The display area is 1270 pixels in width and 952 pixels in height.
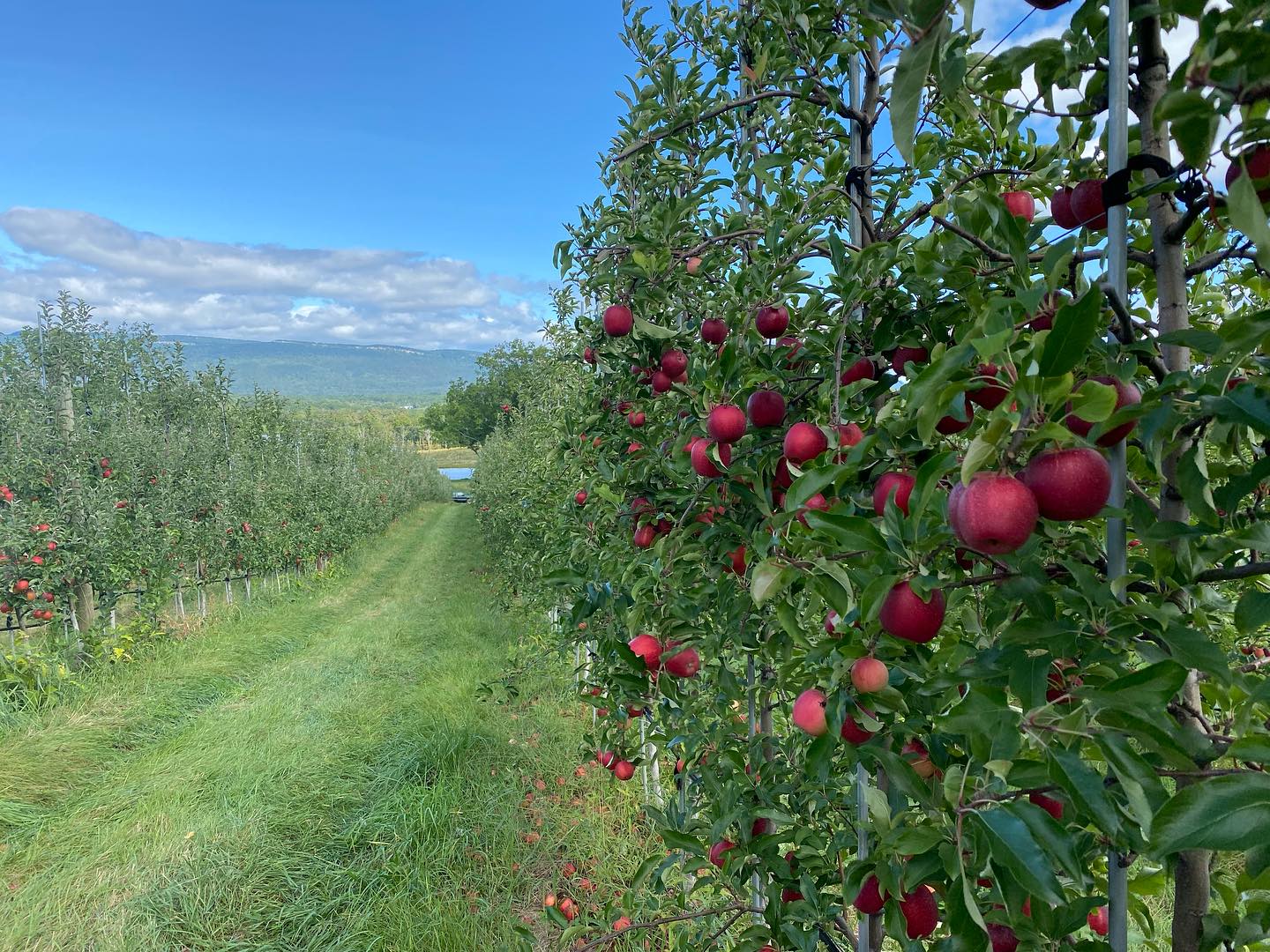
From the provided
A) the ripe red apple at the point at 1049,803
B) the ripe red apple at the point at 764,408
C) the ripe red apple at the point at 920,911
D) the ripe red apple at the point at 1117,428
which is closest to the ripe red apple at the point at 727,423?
the ripe red apple at the point at 764,408

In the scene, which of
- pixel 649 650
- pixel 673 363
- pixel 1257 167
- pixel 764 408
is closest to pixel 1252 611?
pixel 1257 167

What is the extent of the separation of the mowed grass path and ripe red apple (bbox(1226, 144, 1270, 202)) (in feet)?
12.1

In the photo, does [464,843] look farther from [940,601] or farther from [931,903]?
[940,601]

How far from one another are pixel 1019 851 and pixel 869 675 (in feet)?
0.96

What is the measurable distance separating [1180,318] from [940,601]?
0.46 metres

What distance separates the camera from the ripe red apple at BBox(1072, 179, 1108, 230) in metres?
0.92

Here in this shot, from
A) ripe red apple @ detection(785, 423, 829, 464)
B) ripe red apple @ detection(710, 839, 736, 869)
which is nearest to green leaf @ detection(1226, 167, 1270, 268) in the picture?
ripe red apple @ detection(785, 423, 829, 464)

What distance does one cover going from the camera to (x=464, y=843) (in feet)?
12.3

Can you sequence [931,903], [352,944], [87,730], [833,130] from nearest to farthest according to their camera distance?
[931,903] < [833,130] < [352,944] < [87,730]

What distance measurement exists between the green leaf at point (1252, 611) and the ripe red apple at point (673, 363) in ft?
3.97

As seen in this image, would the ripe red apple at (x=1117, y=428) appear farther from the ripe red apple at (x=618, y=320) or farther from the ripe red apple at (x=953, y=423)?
the ripe red apple at (x=618, y=320)

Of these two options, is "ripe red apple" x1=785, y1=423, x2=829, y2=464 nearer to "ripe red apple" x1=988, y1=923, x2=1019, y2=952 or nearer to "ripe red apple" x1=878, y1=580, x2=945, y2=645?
"ripe red apple" x1=878, y1=580, x2=945, y2=645

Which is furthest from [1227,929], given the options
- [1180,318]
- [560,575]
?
[560,575]

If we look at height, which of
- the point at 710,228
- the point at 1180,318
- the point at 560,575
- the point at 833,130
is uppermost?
the point at 833,130
